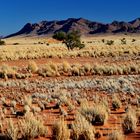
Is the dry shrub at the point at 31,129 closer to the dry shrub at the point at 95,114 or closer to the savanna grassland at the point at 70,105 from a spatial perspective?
the savanna grassland at the point at 70,105

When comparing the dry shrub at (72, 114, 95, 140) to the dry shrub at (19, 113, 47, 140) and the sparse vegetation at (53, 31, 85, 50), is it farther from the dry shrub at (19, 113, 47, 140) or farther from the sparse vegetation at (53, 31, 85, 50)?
the sparse vegetation at (53, 31, 85, 50)

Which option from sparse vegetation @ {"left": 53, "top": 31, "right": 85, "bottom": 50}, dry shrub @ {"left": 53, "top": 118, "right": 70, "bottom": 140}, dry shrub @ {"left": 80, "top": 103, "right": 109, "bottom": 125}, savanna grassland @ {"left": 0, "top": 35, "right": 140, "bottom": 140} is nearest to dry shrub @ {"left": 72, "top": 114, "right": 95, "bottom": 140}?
savanna grassland @ {"left": 0, "top": 35, "right": 140, "bottom": 140}

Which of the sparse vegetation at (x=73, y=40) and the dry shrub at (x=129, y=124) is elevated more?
the sparse vegetation at (x=73, y=40)

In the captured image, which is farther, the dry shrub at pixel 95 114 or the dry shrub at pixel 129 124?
the dry shrub at pixel 95 114

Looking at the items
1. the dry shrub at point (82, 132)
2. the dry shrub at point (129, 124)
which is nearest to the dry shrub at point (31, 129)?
the dry shrub at point (82, 132)

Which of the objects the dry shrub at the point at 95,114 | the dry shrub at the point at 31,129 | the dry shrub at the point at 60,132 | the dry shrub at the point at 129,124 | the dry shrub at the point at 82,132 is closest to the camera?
the dry shrub at the point at 60,132

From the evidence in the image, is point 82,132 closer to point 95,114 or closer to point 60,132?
point 60,132

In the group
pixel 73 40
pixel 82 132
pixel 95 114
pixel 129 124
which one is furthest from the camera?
pixel 73 40

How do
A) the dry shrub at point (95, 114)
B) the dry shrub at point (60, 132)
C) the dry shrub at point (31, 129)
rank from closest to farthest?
1. the dry shrub at point (60, 132)
2. the dry shrub at point (31, 129)
3. the dry shrub at point (95, 114)

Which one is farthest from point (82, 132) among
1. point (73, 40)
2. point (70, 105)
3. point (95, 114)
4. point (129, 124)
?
point (73, 40)

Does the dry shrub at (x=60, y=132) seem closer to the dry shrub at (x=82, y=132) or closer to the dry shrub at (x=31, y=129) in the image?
the dry shrub at (x=82, y=132)

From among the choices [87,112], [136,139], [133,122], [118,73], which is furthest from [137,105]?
[118,73]

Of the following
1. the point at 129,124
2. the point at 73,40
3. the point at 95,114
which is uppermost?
the point at 73,40

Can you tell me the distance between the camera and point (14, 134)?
1075cm
